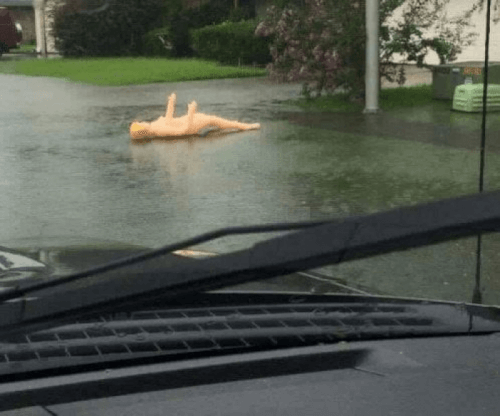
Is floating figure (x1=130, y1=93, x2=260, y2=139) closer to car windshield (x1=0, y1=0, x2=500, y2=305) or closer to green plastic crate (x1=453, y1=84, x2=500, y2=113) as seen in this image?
car windshield (x1=0, y1=0, x2=500, y2=305)

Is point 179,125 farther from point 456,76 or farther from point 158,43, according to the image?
point 158,43

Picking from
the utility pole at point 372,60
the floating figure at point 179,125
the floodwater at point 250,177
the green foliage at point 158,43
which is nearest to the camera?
the floodwater at point 250,177

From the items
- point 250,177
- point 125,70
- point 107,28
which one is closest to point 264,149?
point 250,177

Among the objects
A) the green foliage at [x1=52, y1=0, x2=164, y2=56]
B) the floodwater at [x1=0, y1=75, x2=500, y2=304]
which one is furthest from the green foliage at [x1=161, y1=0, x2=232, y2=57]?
the floodwater at [x1=0, y1=75, x2=500, y2=304]

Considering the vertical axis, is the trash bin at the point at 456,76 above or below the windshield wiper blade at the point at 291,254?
below

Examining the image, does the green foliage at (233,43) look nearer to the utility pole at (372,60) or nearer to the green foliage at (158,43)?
the green foliage at (158,43)

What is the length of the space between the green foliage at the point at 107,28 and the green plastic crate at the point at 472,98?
466cm

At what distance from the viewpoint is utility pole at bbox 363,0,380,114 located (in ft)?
49.8

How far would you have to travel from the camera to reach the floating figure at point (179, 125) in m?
12.7

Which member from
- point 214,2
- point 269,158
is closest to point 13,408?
point 269,158

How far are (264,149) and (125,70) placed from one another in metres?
16.8

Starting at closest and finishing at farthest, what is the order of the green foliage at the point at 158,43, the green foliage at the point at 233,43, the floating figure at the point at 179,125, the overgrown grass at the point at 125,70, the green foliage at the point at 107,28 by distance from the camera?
the floating figure at the point at 179,125, the green foliage at the point at 107,28, the overgrown grass at the point at 125,70, the green foliage at the point at 158,43, the green foliage at the point at 233,43

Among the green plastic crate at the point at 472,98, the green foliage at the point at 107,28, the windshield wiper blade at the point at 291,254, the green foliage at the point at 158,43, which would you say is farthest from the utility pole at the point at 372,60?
the windshield wiper blade at the point at 291,254

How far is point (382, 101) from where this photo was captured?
17.4 metres
